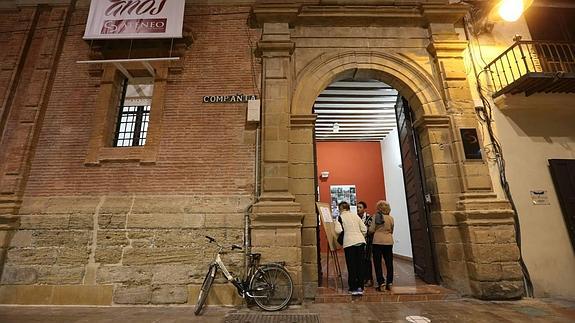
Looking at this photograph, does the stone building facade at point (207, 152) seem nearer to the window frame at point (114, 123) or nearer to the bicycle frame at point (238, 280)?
the window frame at point (114, 123)

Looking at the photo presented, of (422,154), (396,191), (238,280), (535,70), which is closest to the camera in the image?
(238,280)

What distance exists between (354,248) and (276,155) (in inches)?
77.3

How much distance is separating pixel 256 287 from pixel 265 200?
4.21 feet

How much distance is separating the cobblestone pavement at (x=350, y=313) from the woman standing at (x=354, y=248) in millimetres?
335

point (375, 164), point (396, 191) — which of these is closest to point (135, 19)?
point (396, 191)

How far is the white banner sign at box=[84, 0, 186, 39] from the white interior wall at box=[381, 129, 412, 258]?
7.40m

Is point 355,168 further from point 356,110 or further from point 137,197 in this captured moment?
point 137,197

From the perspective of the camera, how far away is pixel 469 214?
14.5 ft

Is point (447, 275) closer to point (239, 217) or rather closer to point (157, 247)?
point (239, 217)

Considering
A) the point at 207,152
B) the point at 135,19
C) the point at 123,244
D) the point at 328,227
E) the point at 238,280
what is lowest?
the point at 238,280

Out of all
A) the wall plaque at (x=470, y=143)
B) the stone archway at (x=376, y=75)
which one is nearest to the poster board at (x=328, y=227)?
the stone archway at (x=376, y=75)

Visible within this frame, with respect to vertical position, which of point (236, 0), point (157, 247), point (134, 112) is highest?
point (236, 0)

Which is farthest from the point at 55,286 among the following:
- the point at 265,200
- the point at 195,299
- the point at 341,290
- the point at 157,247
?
the point at 341,290

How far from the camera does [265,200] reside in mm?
4516
